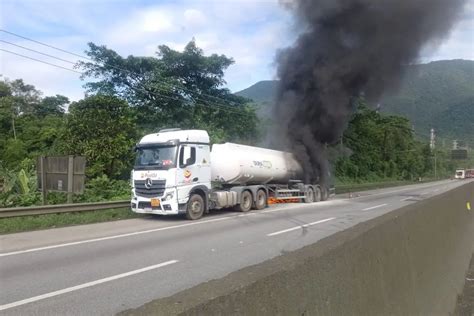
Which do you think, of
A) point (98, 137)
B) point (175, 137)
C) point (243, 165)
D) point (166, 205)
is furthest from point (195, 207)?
point (98, 137)

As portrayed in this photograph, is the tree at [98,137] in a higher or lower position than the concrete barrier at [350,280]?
higher

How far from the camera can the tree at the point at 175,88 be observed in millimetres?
30188

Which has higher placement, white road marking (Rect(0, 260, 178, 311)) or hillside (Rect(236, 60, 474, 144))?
hillside (Rect(236, 60, 474, 144))

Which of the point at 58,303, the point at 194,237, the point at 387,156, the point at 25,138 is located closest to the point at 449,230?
the point at 194,237

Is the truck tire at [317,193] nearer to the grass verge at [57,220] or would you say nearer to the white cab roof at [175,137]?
the white cab roof at [175,137]

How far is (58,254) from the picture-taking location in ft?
28.2

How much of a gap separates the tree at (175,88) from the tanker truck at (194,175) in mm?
10183

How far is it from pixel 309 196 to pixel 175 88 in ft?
41.0

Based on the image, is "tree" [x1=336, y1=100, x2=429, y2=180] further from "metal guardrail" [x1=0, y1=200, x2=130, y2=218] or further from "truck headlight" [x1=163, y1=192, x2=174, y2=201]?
"truck headlight" [x1=163, y1=192, x2=174, y2=201]

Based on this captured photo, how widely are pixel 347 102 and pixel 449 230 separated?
2045 centimetres

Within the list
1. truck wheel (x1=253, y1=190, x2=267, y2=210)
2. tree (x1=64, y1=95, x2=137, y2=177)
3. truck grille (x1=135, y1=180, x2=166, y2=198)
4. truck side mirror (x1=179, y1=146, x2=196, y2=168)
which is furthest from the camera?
tree (x1=64, y1=95, x2=137, y2=177)

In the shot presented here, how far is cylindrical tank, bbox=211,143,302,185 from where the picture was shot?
59.5 feet

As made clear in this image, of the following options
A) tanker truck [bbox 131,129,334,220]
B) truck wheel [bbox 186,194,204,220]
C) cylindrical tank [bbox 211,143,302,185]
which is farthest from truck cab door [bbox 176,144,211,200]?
cylindrical tank [bbox 211,143,302,185]

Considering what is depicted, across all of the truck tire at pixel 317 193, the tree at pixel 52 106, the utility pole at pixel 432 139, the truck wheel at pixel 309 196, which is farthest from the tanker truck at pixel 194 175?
the utility pole at pixel 432 139
